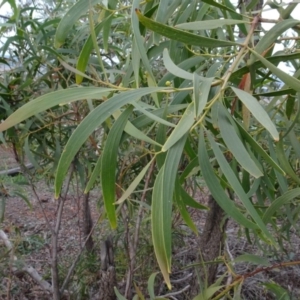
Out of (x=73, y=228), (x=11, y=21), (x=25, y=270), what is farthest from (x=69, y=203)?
(x=11, y=21)

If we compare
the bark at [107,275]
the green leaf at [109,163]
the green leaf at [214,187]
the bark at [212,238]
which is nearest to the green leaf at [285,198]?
the green leaf at [214,187]

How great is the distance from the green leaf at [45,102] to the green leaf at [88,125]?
22 millimetres

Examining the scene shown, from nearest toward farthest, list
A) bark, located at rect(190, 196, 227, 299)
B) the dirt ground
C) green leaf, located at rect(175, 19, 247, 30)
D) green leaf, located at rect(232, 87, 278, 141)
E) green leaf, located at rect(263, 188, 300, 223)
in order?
green leaf, located at rect(232, 87, 278, 141) → green leaf, located at rect(175, 19, 247, 30) → green leaf, located at rect(263, 188, 300, 223) → bark, located at rect(190, 196, 227, 299) → the dirt ground

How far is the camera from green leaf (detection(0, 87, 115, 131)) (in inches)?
14.7

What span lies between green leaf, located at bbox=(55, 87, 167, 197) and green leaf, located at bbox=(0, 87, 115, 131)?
0.02 meters

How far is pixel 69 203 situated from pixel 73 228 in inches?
14.3

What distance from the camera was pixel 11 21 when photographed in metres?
0.94

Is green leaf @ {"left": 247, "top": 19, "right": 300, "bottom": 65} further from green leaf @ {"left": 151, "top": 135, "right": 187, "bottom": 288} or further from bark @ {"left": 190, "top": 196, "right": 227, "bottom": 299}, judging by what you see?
bark @ {"left": 190, "top": 196, "right": 227, "bottom": 299}

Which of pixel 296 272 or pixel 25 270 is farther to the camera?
pixel 296 272

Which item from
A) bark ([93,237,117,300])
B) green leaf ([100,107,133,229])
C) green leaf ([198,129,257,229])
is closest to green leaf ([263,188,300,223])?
green leaf ([198,129,257,229])

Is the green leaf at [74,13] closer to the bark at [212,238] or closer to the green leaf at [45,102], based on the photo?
the green leaf at [45,102]

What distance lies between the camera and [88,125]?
38 centimetres

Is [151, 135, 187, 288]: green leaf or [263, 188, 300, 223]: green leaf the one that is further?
[263, 188, 300, 223]: green leaf

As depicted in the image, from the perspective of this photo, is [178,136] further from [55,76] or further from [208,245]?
[208,245]
